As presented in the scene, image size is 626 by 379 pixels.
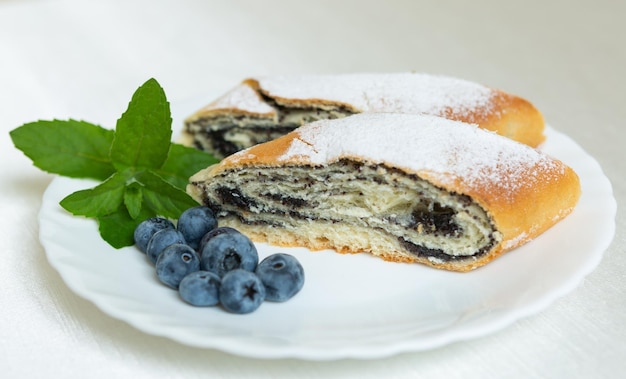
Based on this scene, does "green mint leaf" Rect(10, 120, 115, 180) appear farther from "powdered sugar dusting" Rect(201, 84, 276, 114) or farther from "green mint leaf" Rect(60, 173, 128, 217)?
"powdered sugar dusting" Rect(201, 84, 276, 114)

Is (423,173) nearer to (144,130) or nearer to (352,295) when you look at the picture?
(352,295)

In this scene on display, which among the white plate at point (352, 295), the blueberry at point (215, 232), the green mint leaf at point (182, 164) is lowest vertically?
the white plate at point (352, 295)

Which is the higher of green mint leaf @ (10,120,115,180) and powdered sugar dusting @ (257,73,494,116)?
powdered sugar dusting @ (257,73,494,116)

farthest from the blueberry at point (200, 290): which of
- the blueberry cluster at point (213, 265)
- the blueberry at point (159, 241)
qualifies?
the blueberry at point (159, 241)

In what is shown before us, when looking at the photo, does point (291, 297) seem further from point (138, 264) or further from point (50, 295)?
point (50, 295)

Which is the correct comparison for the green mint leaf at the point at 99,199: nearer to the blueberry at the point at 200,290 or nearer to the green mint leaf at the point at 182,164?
the green mint leaf at the point at 182,164

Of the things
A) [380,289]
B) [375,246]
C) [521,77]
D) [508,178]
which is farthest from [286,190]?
[521,77]

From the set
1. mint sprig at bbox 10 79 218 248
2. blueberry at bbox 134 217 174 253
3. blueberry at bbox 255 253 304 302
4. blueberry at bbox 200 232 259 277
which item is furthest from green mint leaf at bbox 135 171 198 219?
blueberry at bbox 255 253 304 302
